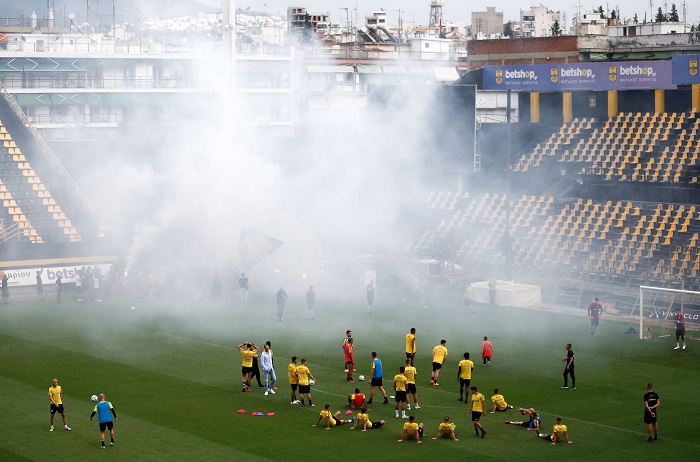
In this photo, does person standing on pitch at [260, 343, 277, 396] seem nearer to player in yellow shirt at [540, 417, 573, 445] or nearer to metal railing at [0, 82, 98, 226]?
player in yellow shirt at [540, 417, 573, 445]

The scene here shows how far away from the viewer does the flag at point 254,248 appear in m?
38.2

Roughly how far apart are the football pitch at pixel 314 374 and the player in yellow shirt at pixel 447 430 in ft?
0.58

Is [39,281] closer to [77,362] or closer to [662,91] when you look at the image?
[77,362]

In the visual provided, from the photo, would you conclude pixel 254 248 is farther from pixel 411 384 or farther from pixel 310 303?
pixel 411 384

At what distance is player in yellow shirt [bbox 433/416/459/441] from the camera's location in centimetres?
2017

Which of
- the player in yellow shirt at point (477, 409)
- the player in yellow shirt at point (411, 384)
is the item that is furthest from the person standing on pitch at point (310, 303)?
the player in yellow shirt at point (477, 409)

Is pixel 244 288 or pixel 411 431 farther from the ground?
pixel 244 288

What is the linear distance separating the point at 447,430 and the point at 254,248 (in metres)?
18.9

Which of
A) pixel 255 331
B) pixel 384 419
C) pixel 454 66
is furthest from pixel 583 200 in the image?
pixel 454 66

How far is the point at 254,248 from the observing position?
38.3 m

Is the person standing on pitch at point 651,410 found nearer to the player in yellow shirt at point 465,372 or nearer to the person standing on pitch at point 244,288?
the player in yellow shirt at point 465,372

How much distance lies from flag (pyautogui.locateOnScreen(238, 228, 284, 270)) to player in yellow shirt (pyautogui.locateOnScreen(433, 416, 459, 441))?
18565 millimetres

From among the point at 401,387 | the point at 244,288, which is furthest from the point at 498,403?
the point at 244,288

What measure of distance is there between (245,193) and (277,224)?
1518 mm
